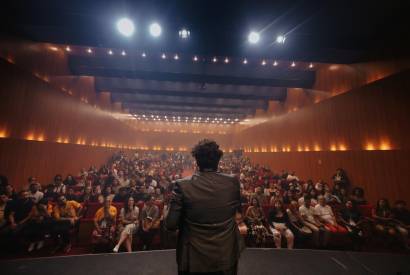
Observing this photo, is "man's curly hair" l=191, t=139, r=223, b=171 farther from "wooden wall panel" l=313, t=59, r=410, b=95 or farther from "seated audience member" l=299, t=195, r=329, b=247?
"wooden wall panel" l=313, t=59, r=410, b=95

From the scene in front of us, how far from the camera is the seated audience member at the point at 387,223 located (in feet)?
14.1

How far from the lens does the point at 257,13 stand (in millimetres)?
4422

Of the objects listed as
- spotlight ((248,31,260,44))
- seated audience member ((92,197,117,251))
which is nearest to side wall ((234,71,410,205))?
spotlight ((248,31,260,44))

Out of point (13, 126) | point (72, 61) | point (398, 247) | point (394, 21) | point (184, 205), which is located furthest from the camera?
point (72, 61)

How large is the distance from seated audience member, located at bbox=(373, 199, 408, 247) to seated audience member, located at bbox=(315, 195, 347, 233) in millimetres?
1139

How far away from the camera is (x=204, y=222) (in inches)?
45.8

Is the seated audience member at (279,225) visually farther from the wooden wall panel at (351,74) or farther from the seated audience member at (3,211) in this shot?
the seated audience member at (3,211)

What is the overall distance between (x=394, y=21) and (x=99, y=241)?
8.77 meters

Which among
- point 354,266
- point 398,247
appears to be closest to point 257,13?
point 354,266

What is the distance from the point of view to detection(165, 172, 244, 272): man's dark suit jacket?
115 cm

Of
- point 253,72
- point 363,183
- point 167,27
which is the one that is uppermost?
point 253,72

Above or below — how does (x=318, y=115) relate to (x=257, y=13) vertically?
below

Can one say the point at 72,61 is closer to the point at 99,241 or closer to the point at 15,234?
the point at 15,234

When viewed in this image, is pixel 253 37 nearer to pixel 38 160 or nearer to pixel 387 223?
pixel 387 223
